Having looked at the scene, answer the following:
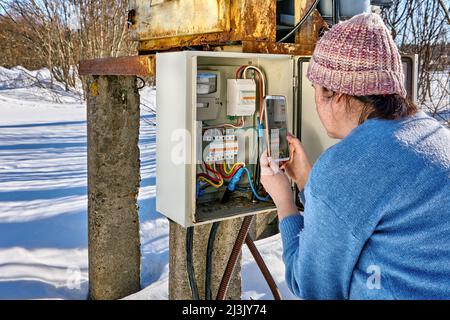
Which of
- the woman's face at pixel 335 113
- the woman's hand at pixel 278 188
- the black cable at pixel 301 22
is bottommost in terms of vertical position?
the woman's hand at pixel 278 188

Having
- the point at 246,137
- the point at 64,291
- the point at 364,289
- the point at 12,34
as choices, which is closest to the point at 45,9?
A: the point at 12,34

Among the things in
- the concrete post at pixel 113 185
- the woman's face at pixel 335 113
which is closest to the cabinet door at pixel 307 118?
the woman's face at pixel 335 113

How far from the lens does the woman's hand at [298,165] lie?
165cm

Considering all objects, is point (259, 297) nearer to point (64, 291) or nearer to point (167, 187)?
point (64, 291)

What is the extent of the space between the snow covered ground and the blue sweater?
5.84ft

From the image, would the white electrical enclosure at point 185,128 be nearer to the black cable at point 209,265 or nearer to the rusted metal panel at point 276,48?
the rusted metal panel at point 276,48

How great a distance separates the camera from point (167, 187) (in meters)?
1.69

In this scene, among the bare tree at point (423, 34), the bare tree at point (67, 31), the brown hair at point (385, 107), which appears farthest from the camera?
the bare tree at point (67, 31)

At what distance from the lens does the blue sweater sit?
0.97m

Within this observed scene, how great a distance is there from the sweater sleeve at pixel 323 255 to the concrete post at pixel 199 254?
103cm

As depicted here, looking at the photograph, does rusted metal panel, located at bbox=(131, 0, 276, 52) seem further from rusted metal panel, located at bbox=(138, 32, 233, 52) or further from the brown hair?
the brown hair

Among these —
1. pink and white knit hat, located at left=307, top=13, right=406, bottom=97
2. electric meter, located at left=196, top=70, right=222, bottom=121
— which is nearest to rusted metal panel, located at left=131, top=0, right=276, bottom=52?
electric meter, located at left=196, top=70, right=222, bottom=121

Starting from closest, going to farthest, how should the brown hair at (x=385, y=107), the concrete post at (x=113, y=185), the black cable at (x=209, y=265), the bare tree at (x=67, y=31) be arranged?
the brown hair at (x=385, y=107), the black cable at (x=209, y=265), the concrete post at (x=113, y=185), the bare tree at (x=67, y=31)

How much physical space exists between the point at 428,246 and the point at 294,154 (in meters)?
0.74
